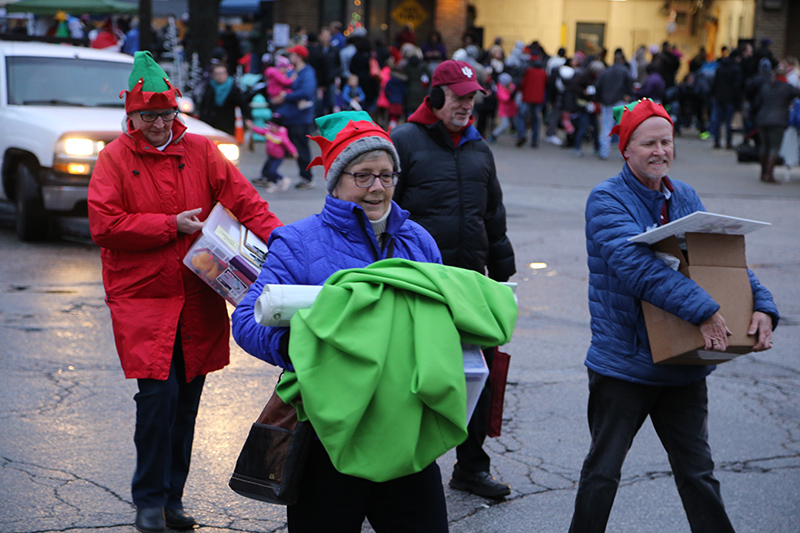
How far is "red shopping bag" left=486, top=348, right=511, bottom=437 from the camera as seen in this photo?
433 centimetres

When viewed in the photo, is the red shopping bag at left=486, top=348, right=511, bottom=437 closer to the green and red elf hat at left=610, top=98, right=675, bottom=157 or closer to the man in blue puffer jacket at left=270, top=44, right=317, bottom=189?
the green and red elf hat at left=610, top=98, right=675, bottom=157

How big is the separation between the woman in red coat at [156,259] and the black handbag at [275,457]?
1.20m

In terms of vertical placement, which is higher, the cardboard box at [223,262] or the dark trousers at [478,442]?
the cardboard box at [223,262]

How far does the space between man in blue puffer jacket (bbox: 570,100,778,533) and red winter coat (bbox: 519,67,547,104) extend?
1713 centimetres

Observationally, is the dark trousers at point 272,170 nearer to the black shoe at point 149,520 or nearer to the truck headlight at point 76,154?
the truck headlight at point 76,154

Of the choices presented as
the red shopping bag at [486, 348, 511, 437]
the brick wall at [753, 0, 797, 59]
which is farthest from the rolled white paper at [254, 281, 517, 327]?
the brick wall at [753, 0, 797, 59]

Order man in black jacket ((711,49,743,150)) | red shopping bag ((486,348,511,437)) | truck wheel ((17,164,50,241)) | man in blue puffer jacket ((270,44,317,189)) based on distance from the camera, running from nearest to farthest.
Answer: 1. red shopping bag ((486,348,511,437))
2. truck wheel ((17,164,50,241))
3. man in blue puffer jacket ((270,44,317,189))
4. man in black jacket ((711,49,743,150))

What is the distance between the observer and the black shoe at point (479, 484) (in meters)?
4.39

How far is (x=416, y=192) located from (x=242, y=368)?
2.42m

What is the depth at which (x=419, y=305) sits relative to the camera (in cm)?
232

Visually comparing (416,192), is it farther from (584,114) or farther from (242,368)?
(584,114)

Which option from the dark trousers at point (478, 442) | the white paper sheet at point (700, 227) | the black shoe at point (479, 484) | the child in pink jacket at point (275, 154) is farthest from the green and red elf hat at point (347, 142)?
the child in pink jacket at point (275, 154)

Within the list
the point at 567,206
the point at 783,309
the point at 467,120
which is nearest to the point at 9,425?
the point at 467,120

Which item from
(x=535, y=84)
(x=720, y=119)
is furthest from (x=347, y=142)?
(x=720, y=119)
